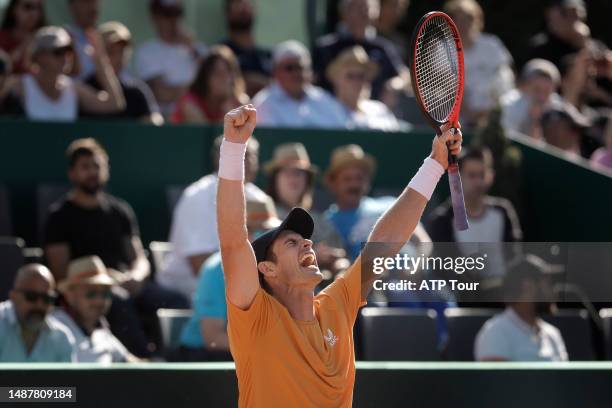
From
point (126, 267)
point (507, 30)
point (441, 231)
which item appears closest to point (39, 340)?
point (126, 267)

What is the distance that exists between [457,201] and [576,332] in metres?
2.91

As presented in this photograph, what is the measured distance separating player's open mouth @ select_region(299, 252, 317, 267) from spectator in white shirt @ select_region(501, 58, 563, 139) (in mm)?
5178

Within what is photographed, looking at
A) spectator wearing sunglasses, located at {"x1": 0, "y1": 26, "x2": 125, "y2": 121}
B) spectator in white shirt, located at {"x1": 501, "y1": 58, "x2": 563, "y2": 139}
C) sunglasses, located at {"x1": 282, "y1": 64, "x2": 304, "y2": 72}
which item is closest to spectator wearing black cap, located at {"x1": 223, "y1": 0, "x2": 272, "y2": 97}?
sunglasses, located at {"x1": 282, "y1": 64, "x2": 304, "y2": 72}

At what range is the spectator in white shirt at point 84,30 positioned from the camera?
8.80 meters

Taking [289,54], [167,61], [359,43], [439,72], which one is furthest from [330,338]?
[359,43]

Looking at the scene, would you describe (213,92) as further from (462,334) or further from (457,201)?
(457,201)

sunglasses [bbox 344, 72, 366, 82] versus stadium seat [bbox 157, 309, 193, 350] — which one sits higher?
sunglasses [bbox 344, 72, 366, 82]

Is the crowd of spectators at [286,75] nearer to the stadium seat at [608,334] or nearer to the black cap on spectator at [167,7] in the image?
the black cap on spectator at [167,7]

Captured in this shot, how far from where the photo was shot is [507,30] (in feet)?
43.0

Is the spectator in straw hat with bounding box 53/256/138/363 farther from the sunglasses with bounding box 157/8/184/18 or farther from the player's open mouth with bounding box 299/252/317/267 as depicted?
the sunglasses with bounding box 157/8/184/18

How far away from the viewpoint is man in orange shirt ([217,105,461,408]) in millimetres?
4246

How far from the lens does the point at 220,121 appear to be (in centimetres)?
873

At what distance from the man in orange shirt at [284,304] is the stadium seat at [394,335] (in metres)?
2.06

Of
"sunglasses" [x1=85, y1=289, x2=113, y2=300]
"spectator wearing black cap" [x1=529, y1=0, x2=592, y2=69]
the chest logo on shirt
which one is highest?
"spectator wearing black cap" [x1=529, y1=0, x2=592, y2=69]
